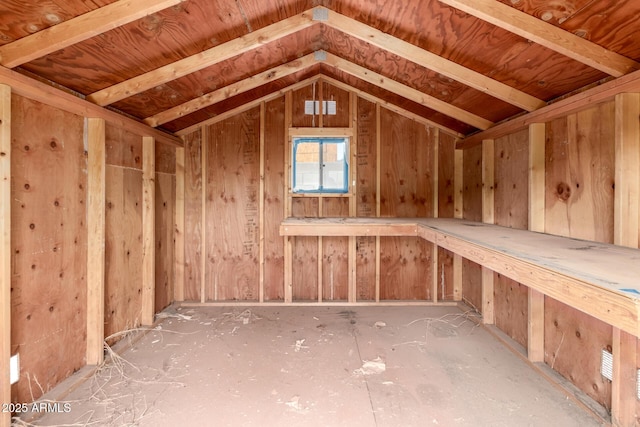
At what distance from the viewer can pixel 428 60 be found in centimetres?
217

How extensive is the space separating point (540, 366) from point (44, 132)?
3.46m

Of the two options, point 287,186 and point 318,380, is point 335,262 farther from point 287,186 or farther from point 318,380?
point 318,380

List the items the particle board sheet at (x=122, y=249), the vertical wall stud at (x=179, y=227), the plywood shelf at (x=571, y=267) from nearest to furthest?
the plywood shelf at (x=571, y=267), the particle board sheet at (x=122, y=249), the vertical wall stud at (x=179, y=227)

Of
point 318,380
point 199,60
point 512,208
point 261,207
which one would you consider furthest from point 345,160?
point 318,380

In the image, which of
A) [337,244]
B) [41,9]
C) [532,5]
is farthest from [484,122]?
[41,9]

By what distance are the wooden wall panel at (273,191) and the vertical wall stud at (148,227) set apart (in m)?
1.12

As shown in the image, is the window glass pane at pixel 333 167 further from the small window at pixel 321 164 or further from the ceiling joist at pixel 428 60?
the ceiling joist at pixel 428 60

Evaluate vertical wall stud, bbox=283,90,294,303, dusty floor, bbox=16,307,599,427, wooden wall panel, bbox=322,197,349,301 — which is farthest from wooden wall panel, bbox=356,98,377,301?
vertical wall stud, bbox=283,90,294,303

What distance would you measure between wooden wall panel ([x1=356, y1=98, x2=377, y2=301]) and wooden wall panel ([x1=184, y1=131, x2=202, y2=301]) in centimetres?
178

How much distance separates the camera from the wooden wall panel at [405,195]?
3.44 metres

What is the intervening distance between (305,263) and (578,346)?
7.80 ft

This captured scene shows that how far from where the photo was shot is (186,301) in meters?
3.40

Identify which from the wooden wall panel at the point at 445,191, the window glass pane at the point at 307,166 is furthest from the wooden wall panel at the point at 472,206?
the window glass pane at the point at 307,166

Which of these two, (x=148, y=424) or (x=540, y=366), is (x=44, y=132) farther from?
(x=540, y=366)
